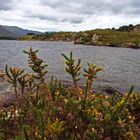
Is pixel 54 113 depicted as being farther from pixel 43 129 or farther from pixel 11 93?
pixel 11 93

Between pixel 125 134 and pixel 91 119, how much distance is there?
3.38 ft

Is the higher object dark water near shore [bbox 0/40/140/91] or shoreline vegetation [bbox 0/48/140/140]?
shoreline vegetation [bbox 0/48/140/140]

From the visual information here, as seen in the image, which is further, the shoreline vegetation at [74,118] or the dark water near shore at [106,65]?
the dark water near shore at [106,65]

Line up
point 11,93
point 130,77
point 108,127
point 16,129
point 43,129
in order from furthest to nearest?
point 130,77
point 11,93
point 16,129
point 108,127
point 43,129

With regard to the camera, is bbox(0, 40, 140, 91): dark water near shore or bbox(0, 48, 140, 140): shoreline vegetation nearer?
bbox(0, 48, 140, 140): shoreline vegetation

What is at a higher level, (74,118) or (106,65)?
(74,118)

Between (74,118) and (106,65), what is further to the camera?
(106,65)

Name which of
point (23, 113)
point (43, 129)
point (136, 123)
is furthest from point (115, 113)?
point (136, 123)

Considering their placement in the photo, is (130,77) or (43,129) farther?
(130,77)

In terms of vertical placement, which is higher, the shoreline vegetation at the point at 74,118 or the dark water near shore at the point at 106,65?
the shoreline vegetation at the point at 74,118

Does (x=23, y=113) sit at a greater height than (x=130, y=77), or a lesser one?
greater

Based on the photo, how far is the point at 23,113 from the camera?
37.7 feet

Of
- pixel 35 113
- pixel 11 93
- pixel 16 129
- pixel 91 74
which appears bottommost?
pixel 11 93

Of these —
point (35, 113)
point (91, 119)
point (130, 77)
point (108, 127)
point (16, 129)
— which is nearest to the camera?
point (108, 127)
